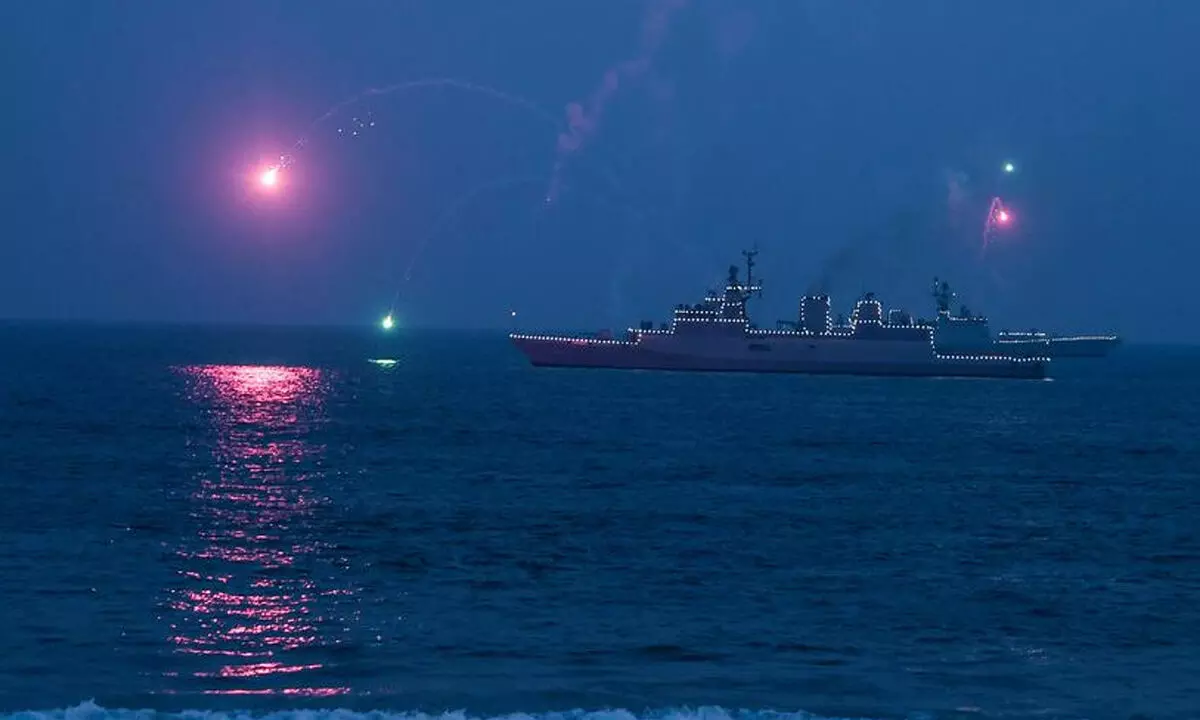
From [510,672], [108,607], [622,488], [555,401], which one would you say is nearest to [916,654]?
[510,672]

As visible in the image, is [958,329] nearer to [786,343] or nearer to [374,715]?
[786,343]

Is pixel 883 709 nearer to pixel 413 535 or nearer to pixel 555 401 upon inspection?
pixel 413 535

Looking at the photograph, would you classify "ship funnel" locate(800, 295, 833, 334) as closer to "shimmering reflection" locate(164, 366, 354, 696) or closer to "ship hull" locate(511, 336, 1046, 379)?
"ship hull" locate(511, 336, 1046, 379)

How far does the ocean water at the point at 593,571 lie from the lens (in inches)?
658

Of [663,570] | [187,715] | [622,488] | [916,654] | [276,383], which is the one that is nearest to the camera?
[187,715]

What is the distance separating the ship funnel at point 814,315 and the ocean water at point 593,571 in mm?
42403

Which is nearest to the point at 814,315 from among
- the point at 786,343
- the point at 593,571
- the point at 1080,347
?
the point at 786,343

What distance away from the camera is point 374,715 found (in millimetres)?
14914

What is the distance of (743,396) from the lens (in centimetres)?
7525

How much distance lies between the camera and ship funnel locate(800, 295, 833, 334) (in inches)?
3841

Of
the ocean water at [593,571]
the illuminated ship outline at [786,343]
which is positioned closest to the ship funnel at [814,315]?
the illuminated ship outline at [786,343]

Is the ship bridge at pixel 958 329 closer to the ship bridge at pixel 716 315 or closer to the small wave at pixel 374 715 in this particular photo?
the ship bridge at pixel 716 315

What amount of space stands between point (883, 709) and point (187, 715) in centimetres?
722

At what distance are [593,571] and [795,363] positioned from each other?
236 feet
